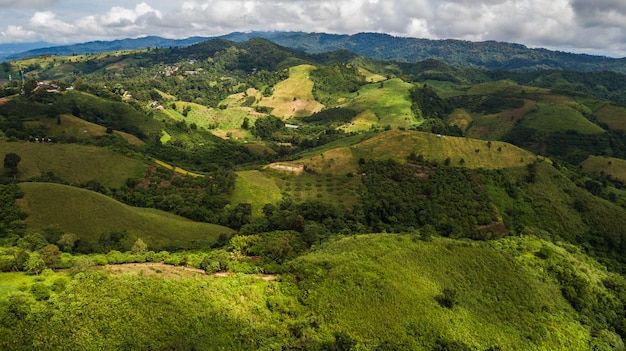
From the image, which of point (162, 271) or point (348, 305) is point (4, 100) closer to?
point (162, 271)

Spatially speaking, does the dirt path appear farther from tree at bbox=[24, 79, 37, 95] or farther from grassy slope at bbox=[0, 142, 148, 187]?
tree at bbox=[24, 79, 37, 95]

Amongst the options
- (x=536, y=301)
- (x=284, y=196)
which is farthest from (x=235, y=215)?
(x=536, y=301)

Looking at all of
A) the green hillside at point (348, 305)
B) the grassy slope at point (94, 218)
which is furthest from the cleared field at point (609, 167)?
the grassy slope at point (94, 218)

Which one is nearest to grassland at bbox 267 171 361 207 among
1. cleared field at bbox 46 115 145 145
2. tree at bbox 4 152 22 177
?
tree at bbox 4 152 22 177

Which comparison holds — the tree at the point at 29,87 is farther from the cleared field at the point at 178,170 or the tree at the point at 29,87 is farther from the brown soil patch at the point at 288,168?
the brown soil patch at the point at 288,168

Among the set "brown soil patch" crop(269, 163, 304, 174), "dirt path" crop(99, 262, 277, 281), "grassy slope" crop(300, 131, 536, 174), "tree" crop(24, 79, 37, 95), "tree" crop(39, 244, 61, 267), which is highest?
"tree" crop(24, 79, 37, 95)

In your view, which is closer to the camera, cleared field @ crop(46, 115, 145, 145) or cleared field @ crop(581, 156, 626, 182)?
cleared field @ crop(46, 115, 145, 145)

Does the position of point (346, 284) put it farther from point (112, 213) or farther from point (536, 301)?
point (112, 213)

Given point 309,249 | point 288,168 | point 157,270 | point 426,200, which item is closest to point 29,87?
point 288,168
